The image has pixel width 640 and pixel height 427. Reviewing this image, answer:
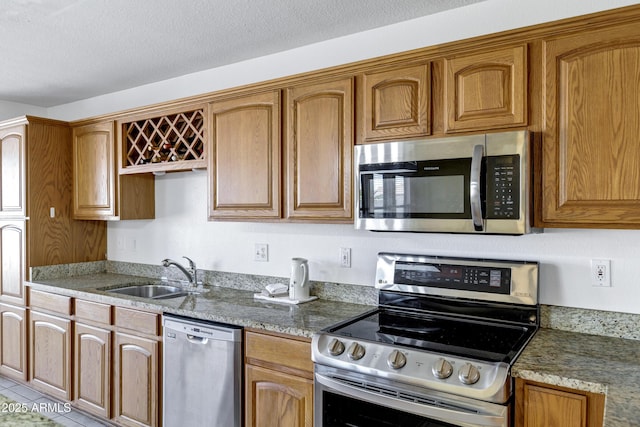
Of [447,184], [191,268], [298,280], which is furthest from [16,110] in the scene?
[447,184]

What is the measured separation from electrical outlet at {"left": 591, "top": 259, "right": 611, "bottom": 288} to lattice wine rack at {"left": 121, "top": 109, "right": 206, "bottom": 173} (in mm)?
2139

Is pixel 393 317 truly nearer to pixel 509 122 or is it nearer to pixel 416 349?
pixel 416 349

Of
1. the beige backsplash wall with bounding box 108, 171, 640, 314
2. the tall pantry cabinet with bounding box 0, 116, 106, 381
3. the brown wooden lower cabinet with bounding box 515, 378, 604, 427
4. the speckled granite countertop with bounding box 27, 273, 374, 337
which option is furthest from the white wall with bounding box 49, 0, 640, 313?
the brown wooden lower cabinet with bounding box 515, 378, 604, 427

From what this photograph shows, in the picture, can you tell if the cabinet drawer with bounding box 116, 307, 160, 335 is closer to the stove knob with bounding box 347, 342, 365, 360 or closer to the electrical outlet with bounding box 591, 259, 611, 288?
the stove knob with bounding box 347, 342, 365, 360

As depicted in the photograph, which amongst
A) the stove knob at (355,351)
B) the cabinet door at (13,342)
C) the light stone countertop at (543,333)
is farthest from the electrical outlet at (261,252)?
the cabinet door at (13,342)

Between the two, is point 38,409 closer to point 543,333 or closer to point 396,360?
point 396,360

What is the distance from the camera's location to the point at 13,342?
3.52 metres

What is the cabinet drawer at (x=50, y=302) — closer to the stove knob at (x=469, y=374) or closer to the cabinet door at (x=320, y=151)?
the cabinet door at (x=320, y=151)

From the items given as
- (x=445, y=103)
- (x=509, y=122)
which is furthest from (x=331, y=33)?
(x=509, y=122)

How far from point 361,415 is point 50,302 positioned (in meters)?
2.49

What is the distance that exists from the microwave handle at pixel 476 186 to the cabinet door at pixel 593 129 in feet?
0.79

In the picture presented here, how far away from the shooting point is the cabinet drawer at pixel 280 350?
2.02m

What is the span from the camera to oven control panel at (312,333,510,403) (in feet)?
5.04

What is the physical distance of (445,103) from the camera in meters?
1.99
